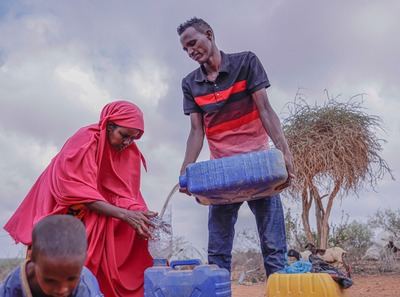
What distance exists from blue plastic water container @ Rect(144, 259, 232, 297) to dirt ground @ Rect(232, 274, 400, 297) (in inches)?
125

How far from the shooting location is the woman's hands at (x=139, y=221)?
3.21m

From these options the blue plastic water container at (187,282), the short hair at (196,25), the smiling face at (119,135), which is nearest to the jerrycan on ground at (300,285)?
the blue plastic water container at (187,282)

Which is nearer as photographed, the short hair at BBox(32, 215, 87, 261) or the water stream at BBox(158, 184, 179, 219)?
the short hair at BBox(32, 215, 87, 261)

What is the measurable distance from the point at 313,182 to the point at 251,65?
5573mm

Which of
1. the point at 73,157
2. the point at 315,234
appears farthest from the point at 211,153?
the point at 315,234

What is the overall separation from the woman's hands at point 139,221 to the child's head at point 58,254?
1308 mm

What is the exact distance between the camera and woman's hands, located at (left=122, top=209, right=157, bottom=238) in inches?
126

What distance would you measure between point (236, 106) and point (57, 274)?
1.87 meters

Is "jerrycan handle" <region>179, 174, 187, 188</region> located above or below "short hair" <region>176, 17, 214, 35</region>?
below

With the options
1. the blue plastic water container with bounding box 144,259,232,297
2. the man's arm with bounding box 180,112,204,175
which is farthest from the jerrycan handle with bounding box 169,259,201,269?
the man's arm with bounding box 180,112,204,175

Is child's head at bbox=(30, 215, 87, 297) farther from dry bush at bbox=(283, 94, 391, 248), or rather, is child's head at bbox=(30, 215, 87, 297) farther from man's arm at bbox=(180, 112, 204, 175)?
dry bush at bbox=(283, 94, 391, 248)

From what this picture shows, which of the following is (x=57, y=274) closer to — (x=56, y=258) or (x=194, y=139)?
(x=56, y=258)

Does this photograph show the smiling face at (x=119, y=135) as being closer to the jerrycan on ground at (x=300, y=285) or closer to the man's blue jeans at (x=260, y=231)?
the man's blue jeans at (x=260, y=231)

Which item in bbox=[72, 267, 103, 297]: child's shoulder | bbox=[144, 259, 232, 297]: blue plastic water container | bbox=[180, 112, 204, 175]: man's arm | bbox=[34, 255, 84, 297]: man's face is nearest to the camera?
bbox=[34, 255, 84, 297]: man's face
